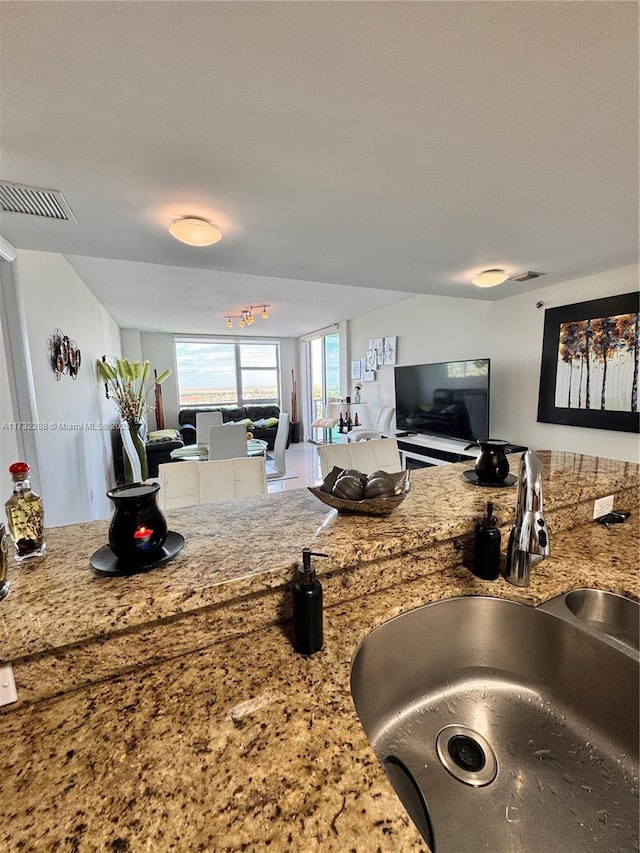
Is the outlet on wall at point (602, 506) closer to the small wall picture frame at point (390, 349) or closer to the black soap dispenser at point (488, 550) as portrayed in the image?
the black soap dispenser at point (488, 550)

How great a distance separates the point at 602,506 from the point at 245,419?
7.16m

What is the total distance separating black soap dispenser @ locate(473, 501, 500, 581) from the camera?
1.01 meters

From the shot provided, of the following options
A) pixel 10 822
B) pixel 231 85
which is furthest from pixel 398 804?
pixel 231 85

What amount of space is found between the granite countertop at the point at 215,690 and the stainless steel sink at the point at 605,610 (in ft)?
0.11

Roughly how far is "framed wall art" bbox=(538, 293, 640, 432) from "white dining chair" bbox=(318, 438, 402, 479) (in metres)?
1.76

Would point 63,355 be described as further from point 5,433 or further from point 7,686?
point 7,686

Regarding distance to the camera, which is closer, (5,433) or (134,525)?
(134,525)

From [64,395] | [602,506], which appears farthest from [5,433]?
[602,506]

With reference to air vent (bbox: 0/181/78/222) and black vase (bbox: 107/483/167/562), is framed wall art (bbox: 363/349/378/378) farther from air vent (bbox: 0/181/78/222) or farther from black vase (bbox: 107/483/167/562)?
black vase (bbox: 107/483/167/562)

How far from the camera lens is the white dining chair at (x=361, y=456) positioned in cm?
234

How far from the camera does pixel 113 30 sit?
2.80 feet

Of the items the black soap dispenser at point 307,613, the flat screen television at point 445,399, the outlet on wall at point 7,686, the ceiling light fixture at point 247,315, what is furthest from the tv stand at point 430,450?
the outlet on wall at point 7,686

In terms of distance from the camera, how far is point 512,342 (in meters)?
3.65

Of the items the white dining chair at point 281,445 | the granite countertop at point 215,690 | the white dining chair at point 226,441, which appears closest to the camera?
the granite countertop at point 215,690
